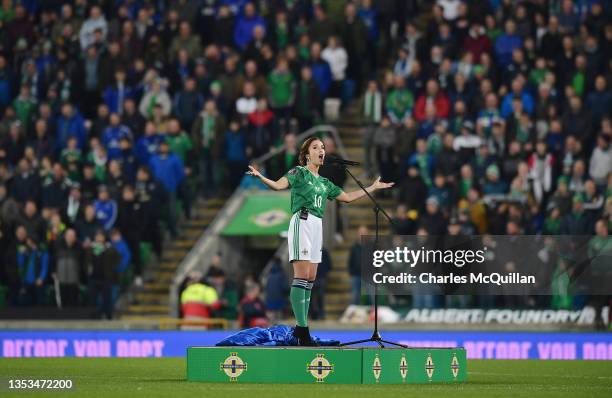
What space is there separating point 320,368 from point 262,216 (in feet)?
53.4

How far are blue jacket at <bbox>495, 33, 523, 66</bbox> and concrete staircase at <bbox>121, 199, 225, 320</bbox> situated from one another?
23.4 ft

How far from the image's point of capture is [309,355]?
56.7 ft

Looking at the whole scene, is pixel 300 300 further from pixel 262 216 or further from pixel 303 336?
pixel 262 216

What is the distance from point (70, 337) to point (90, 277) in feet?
11.4

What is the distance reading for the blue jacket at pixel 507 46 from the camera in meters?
32.6

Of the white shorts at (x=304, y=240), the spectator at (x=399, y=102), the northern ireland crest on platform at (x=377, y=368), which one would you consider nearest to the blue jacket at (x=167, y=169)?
the spectator at (x=399, y=102)

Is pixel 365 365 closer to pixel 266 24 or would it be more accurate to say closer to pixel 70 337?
pixel 70 337

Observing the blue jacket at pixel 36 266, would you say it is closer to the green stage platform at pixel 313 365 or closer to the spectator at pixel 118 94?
the spectator at pixel 118 94

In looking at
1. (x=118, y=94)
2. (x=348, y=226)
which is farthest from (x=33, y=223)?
(x=348, y=226)

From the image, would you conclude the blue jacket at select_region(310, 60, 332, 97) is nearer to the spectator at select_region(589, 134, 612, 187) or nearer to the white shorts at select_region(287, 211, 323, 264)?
the spectator at select_region(589, 134, 612, 187)

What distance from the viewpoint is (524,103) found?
31.5 metres

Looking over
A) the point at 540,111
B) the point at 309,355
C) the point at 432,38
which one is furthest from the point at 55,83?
the point at 309,355

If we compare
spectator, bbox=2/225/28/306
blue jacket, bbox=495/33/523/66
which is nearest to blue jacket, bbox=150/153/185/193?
spectator, bbox=2/225/28/306

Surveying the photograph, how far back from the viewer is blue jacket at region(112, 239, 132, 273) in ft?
105
